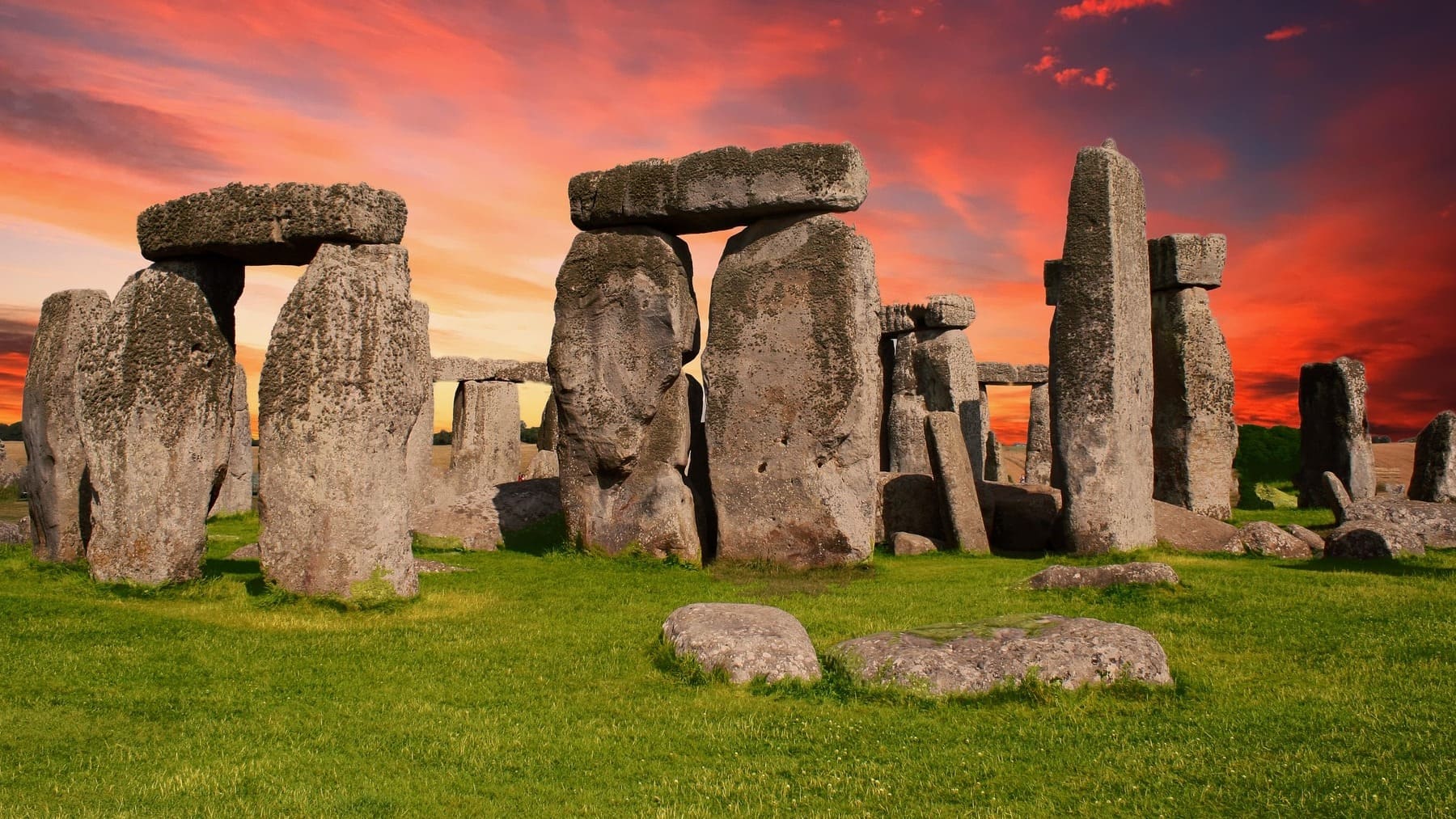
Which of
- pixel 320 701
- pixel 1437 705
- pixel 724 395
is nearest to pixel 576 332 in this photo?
pixel 724 395

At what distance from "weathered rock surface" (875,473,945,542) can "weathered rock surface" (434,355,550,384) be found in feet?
38.2

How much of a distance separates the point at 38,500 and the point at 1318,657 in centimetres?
1317

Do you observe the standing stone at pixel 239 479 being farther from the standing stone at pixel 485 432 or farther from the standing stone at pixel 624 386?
the standing stone at pixel 624 386

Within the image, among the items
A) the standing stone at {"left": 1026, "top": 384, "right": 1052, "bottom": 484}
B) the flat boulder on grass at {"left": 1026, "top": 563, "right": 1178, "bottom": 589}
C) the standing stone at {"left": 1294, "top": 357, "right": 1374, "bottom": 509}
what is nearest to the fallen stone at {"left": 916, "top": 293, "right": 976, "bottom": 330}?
the standing stone at {"left": 1026, "top": 384, "right": 1052, "bottom": 484}

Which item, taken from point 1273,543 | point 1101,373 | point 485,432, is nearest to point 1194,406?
point 1273,543

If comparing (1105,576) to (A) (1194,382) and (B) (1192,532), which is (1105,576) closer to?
(B) (1192,532)

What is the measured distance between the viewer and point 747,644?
7.49 meters

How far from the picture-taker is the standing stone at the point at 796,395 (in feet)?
46.0

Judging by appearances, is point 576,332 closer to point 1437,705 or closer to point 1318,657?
point 1318,657

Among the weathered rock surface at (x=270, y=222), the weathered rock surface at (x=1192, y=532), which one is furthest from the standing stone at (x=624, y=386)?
the weathered rock surface at (x=1192, y=532)

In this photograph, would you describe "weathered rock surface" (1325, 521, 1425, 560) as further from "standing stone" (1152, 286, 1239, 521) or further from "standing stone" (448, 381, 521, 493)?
"standing stone" (448, 381, 521, 493)

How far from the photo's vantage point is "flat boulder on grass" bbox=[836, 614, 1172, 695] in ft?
22.9

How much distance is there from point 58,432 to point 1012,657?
433 inches

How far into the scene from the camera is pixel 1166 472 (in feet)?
66.0
